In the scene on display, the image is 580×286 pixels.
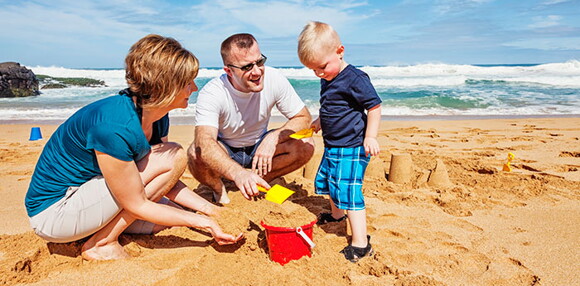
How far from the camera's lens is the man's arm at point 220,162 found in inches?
89.5

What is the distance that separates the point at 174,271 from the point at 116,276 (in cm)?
29

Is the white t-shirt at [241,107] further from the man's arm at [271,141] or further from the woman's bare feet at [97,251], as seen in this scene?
the woman's bare feet at [97,251]

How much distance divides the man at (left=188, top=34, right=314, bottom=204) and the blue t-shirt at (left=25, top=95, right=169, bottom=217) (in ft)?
2.32

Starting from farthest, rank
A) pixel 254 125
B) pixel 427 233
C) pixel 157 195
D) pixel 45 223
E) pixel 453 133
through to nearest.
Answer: pixel 453 133
pixel 254 125
pixel 427 233
pixel 157 195
pixel 45 223

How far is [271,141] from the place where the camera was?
3.02 m

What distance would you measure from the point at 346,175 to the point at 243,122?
1.11 metres

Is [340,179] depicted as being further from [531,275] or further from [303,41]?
[531,275]

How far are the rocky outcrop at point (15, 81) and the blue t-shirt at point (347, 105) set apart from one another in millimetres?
13879

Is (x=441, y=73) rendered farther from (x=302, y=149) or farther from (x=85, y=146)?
(x=85, y=146)

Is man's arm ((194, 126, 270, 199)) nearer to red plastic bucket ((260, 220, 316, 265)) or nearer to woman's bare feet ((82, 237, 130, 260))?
red plastic bucket ((260, 220, 316, 265))

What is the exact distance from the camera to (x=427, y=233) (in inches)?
103

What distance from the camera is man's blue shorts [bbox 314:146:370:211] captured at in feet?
7.75

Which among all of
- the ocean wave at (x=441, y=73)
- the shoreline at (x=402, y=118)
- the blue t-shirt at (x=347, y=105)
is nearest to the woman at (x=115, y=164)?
the blue t-shirt at (x=347, y=105)

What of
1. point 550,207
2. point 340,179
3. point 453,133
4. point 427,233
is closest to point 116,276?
point 340,179
